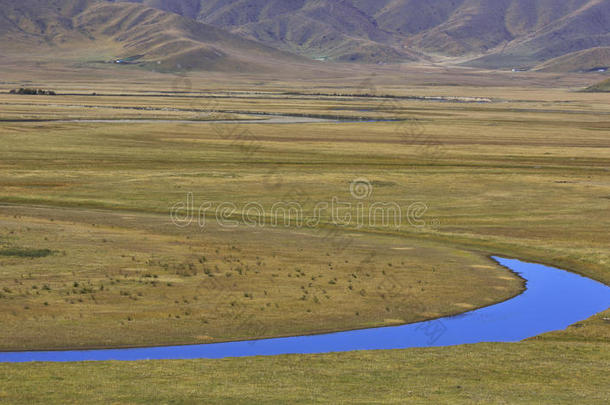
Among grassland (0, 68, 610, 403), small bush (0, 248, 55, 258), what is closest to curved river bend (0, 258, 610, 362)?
grassland (0, 68, 610, 403)

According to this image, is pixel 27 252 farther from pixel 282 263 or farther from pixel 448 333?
pixel 448 333

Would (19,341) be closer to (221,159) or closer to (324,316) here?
(324,316)

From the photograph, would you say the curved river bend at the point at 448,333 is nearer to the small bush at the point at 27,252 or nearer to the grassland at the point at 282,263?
the grassland at the point at 282,263

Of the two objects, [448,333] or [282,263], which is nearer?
[448,333]

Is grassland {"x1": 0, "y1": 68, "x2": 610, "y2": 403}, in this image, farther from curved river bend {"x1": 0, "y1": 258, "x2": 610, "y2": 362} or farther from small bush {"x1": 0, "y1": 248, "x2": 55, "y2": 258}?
curved river bend {"x1": 0, "y1": 258, "x2": 610, "y2": 362}

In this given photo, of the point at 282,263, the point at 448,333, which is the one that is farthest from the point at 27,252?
the point at 448,333

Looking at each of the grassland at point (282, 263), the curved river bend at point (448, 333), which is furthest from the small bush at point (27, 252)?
the curved river bend at point (448, 333)
